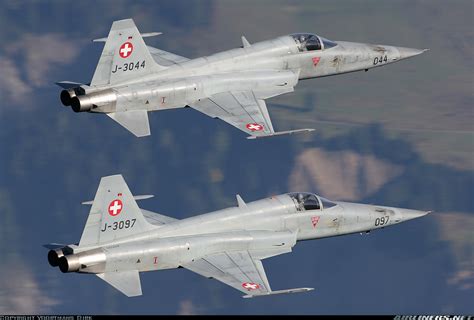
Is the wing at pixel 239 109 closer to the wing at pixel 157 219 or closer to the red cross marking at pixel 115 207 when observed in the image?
the wing at pixel 157 219

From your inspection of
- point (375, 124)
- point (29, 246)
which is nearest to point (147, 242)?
point (29, 246)

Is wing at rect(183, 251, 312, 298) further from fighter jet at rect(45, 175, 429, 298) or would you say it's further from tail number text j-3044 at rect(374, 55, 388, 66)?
tail number text j-3044 at rect(374, 55, 388, 66)

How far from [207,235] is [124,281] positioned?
152 inches

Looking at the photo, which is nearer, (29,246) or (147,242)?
(147,242)

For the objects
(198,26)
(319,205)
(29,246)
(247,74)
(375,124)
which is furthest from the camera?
(198,26)

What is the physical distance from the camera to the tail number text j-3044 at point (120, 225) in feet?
195

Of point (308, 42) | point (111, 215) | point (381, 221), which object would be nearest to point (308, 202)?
point (381, 221)

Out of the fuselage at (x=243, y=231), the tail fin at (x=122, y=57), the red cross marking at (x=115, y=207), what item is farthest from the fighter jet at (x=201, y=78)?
the red cross marking at (x=115, y=207)

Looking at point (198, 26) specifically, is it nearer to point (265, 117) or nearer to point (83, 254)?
point (265, 117)

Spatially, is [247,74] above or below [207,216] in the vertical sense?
above

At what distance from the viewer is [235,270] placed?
200 feet

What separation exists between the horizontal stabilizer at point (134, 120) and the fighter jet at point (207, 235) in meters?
3.61

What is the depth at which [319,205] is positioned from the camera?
2530 inches

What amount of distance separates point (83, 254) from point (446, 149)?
138ft
